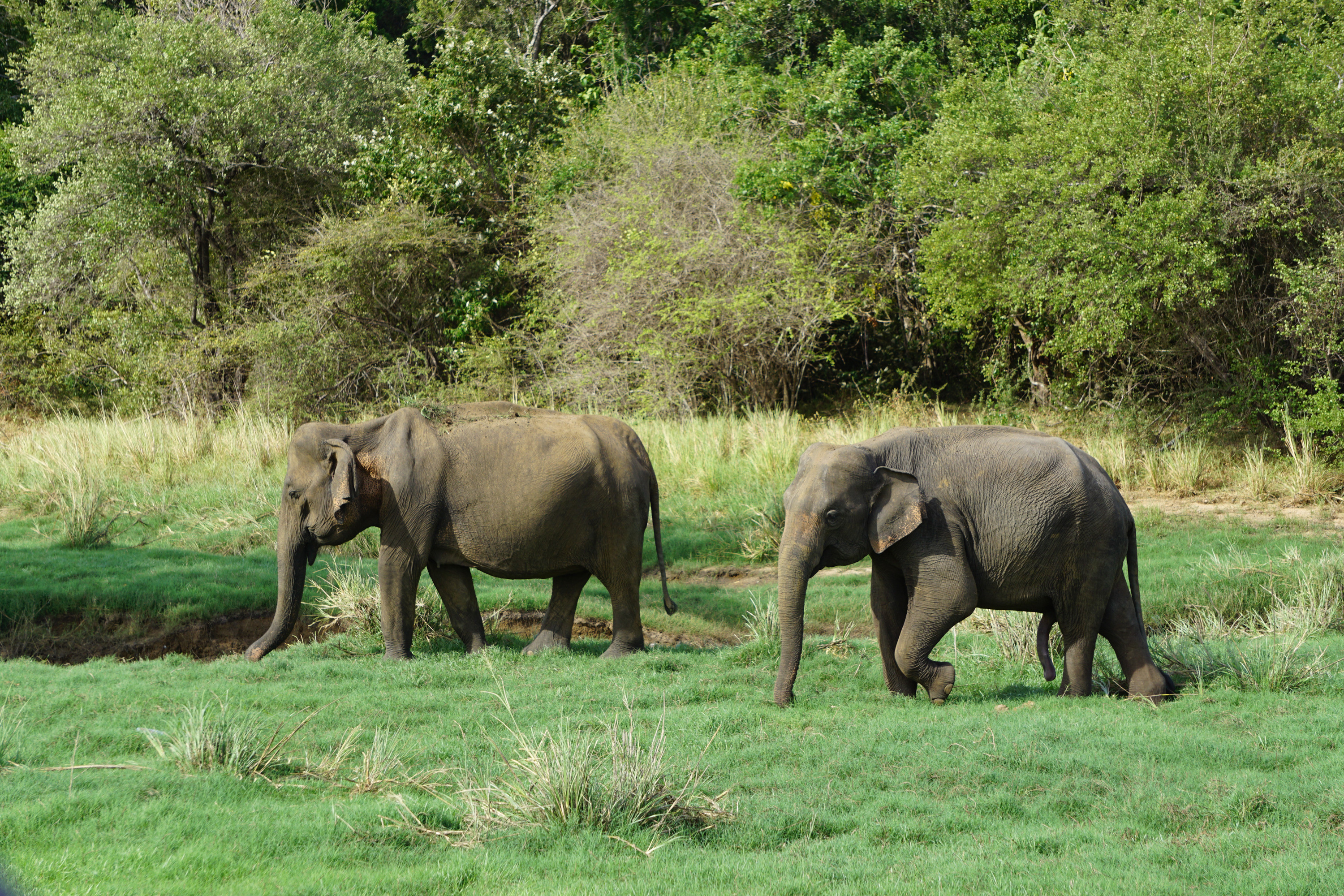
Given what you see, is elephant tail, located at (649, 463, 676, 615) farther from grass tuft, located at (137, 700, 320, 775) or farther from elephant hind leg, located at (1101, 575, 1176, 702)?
grass tuft, located at (137, 700, 320, 775)

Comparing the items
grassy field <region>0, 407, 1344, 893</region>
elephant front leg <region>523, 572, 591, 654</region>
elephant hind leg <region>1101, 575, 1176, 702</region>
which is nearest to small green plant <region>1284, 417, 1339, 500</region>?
grassy field <region>0, 407, 1344, 893</region>

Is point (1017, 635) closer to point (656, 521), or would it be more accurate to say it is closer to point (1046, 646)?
point (1046, 646)

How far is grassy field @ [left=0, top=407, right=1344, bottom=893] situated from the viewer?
5.06 metres

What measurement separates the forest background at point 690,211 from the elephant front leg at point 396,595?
1098 cm

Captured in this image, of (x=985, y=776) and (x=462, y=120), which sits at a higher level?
(x=462, y=120)

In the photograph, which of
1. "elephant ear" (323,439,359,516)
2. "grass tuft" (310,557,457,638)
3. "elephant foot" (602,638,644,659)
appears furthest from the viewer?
"grass tuft" (310,557,457,638)

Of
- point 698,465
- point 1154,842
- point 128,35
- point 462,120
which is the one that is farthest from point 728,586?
point 128,35

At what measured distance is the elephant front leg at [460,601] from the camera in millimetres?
10008

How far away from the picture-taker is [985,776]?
6.27 meters

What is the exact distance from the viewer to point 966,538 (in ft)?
26.2

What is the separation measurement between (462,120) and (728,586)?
16634 mm

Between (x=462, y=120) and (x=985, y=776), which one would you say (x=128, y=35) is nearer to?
(x=462, y=120)

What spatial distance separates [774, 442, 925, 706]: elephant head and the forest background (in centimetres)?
1001

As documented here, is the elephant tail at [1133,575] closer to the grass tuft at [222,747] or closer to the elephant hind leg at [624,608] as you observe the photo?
the elephant hind leg at [624,608]
